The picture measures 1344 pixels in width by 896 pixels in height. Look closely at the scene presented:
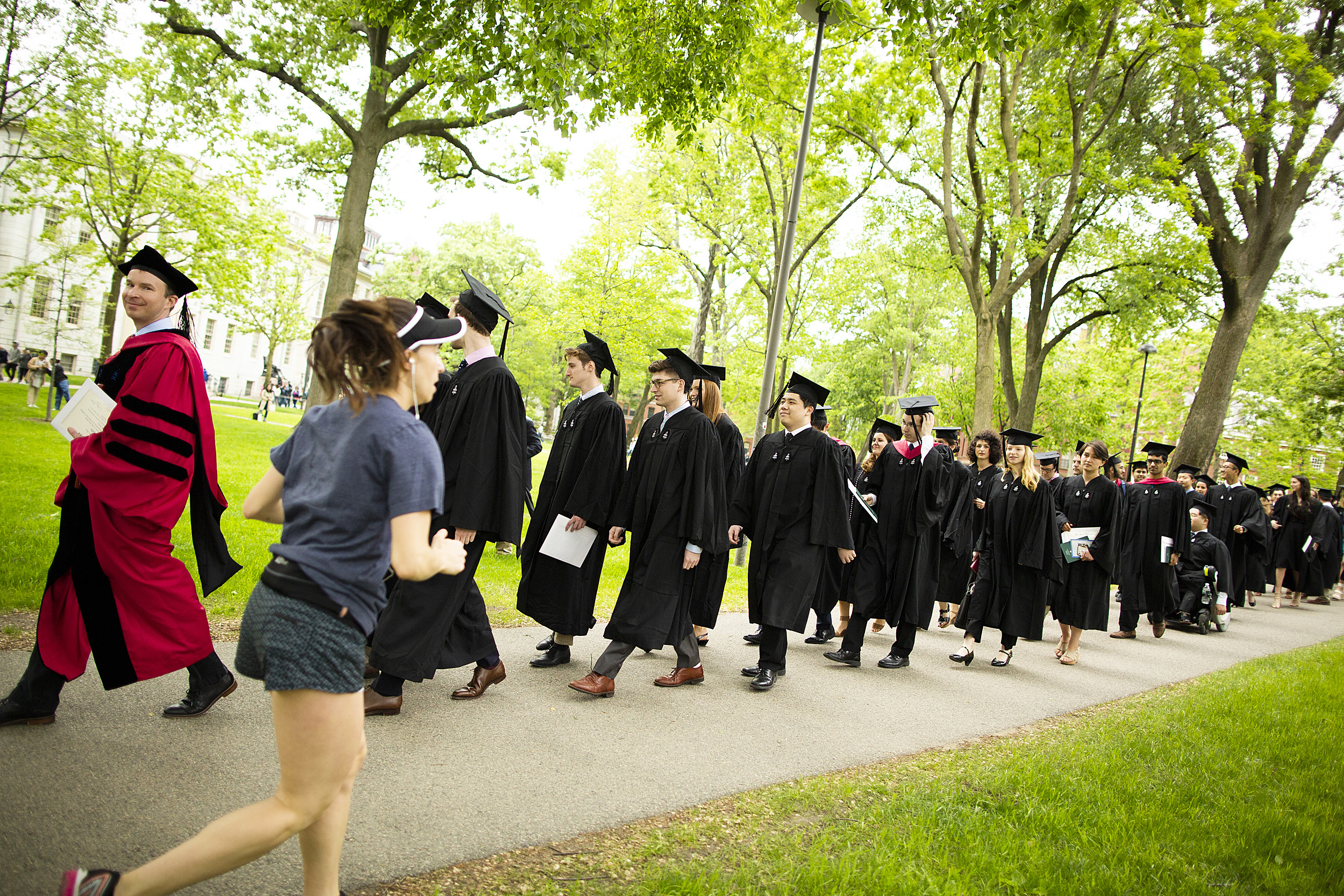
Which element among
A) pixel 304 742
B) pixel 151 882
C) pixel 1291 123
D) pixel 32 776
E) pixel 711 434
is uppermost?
pixel 1291 123

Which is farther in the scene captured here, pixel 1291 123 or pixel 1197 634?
pixel 1291 123

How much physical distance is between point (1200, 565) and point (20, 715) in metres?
13.7

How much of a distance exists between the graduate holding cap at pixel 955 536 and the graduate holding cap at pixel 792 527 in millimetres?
2766

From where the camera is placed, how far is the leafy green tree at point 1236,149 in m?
14.1

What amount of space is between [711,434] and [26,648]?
166 inches

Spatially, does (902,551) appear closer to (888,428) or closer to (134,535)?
(888,428)

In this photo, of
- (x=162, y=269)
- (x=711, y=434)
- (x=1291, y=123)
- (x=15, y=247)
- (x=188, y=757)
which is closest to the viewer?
(x=188, y=757)

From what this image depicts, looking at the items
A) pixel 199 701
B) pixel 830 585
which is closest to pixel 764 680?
pixel 830 585

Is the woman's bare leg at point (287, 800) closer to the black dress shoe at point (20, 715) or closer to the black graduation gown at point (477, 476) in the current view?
the black dress shoe at point (20, 715)

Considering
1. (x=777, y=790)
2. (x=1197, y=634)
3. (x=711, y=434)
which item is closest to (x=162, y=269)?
(x=711, y=434)

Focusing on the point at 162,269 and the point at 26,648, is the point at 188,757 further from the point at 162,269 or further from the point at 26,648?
the point at 162,269

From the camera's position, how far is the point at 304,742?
2.08 metres

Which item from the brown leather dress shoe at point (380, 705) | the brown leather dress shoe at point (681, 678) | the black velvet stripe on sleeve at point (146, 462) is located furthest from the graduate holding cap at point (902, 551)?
the black velvet stripe on sleeve at point (146, 462)

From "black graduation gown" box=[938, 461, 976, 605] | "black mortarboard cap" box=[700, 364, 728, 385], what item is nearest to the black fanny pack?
"black mortarboard cap" box=[700, 364, 728, 385]
